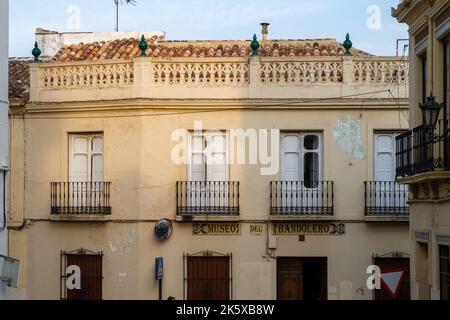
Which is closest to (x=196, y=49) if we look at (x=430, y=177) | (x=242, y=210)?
(x=242, y=210)

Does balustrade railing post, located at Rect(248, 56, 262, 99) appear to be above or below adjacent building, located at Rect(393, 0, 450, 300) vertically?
above

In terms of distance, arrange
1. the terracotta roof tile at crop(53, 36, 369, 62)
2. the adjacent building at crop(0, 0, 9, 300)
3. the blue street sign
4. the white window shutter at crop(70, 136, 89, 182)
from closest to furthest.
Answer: the adjacent building at crop(0, 0, 9, 300)
the blue street sign
the white window shutter at crop(70, 136, 89, 182)
the terracotta roof tile at crop(53, 36, 369, 62)

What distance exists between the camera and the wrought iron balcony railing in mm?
25828

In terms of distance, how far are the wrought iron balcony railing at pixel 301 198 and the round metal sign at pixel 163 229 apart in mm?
2409

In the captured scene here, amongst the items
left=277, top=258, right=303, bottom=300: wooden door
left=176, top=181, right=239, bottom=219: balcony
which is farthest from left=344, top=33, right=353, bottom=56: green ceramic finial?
left=277, top=258, right=303, bottom=300: wooden door

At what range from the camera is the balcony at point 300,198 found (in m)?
25.8

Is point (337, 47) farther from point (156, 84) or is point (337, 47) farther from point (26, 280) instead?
point (26, 280)

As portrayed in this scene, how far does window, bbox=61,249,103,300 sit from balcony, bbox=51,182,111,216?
97 centimetres

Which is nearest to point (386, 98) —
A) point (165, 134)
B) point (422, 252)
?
point (165, 134)

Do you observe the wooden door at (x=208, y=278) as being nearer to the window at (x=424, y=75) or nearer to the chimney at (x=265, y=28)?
the chimney at (x=265, y=28)

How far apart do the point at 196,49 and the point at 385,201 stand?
6461 mm

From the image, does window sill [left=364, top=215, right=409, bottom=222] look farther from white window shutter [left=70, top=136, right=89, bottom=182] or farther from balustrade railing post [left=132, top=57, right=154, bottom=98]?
white window shutter [left=70, top=136, right=89, bottom=182]

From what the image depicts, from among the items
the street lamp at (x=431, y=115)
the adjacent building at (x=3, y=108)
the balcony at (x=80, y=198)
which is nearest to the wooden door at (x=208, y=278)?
the balcony at (x=80, y=198)

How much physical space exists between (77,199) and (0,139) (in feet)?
18.7
